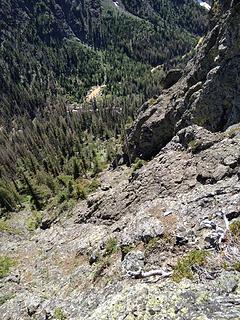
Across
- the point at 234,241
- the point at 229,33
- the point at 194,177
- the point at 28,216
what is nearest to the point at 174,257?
the point at 234,241

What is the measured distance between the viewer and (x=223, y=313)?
16469mm

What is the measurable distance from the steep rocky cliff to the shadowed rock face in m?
0.18

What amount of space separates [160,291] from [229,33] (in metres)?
39.8

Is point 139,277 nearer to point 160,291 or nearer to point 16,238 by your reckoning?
point 160,291

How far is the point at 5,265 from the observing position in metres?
46.2

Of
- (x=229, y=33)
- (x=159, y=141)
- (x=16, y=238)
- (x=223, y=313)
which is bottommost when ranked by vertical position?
(x=16, y=238)

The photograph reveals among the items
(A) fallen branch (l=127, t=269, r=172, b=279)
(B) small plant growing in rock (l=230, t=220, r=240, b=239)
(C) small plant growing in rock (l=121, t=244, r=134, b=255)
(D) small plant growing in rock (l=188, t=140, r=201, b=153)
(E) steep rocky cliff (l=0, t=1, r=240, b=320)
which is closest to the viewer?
(E) steep rocky cliff (l=0, t=1, r=240, b=320)

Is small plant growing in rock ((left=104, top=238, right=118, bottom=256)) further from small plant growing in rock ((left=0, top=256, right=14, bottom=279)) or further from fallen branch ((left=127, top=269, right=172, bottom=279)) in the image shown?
small plant growing in rock ((left=0, top=256, right=14, bottom=279))

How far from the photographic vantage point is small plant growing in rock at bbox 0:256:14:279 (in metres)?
43.2

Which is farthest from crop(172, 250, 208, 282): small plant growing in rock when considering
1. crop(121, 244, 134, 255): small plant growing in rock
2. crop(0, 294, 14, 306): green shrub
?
crop(0, 294, 14, 306): green shrub

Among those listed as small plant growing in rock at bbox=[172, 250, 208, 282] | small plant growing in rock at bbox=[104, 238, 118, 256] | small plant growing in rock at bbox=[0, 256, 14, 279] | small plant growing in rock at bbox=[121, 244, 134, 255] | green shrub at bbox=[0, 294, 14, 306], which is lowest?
small plant growing in rock at bbox=[0, 256, 14, 279]

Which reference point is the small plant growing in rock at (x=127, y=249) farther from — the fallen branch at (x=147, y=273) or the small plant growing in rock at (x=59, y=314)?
the small plant growing in rock at (x=59, y=314)

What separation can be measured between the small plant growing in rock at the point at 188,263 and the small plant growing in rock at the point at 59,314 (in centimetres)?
1033

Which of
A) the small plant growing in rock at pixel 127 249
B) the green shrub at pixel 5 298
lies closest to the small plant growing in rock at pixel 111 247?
the small plant growing in rock at pixel 127 249
